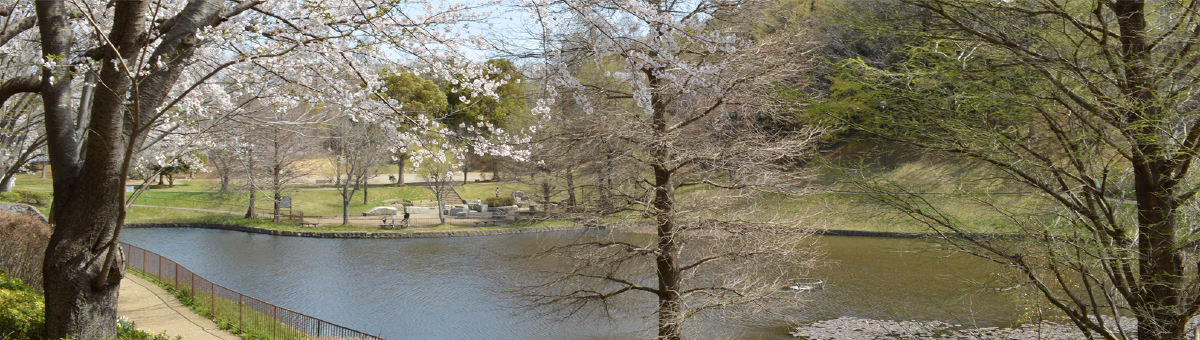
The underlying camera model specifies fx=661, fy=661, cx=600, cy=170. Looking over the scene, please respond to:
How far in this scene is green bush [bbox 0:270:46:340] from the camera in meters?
5.36

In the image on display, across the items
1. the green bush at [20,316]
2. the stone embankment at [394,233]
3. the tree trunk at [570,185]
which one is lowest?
the stone embankment at [394,233]

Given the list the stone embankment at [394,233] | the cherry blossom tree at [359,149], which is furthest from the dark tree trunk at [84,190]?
the cherry blossom tree at [359,149]

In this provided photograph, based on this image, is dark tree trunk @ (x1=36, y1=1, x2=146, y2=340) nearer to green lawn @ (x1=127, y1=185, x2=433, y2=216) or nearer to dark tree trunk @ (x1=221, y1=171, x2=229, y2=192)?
green lawn @ (x1=127, y1=185, x2=433, y2=216)

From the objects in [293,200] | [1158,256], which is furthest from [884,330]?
[293,200]

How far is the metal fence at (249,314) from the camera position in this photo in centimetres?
1002

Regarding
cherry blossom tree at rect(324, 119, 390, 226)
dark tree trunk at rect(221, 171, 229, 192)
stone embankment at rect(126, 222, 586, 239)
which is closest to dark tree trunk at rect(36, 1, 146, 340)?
stone embankment at rect(126, 222, 586, 239)

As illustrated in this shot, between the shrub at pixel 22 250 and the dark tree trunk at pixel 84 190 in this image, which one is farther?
the shrub at pixel 22 250

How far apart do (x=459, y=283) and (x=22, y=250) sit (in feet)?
26.8

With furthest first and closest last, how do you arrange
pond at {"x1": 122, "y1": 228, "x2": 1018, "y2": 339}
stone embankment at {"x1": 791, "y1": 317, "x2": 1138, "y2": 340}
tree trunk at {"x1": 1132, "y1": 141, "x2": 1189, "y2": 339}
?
pond at {"x1": 122, "y1": 228, "x2": 1018, "y2": 339}
stone embankment at {"x1": 791, "y1": 317, "x2": 1138, "y2": 340}
tree trunk at {"x1": 1132, "y1": 141, "x2": 1189, "y2": 339}

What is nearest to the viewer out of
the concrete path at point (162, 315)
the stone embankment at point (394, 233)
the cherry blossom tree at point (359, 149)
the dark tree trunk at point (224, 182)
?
the concrete path at point (162, 315)

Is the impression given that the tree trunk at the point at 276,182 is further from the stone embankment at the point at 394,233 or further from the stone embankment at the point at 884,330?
the stone embankment at the point at 884,330

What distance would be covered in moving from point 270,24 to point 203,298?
7.83 m

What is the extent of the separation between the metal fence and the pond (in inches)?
73.2

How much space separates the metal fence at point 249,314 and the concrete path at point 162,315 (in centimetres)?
22
